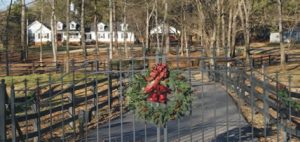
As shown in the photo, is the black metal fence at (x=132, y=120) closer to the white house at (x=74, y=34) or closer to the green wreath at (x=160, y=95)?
the green wreath at (x=160, y=95)

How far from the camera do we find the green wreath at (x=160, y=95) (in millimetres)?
8016

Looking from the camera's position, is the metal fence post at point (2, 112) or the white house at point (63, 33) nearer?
the metal fence post at point (2, 112)

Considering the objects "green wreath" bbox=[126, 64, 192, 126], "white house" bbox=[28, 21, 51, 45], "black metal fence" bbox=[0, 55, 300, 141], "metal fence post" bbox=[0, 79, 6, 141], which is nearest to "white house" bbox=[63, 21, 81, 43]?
"white house" bbox=[28, 21, 51, 45]

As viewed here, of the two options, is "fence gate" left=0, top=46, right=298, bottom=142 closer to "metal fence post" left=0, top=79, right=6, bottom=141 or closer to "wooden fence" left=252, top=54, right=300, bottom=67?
"metal fence post" left=0, top=79, right=6, bottom=141

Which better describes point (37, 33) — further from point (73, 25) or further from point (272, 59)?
point (272, 59)

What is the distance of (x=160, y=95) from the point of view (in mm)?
7980

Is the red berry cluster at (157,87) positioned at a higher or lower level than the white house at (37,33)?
lower

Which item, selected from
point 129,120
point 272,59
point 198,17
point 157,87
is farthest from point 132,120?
point 198,17

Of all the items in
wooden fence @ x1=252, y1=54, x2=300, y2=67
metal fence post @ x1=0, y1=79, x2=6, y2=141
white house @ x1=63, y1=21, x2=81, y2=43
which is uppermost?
white house @ x1=63, y1=21, x2=81, y2=43

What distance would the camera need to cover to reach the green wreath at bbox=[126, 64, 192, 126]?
8016mm

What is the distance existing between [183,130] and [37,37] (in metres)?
100

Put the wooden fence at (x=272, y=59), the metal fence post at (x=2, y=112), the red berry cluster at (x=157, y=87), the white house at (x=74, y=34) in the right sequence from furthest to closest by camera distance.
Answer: the white house at (x=74, y=34), the wooden fence at (x=272, y=59), the metal fence post at (x=2, y=112), the red berry cluster at (x=157, y=87)

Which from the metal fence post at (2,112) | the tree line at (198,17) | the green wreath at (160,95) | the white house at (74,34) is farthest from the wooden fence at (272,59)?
the white house at (74,34)

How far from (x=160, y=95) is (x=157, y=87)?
0.43 feet
